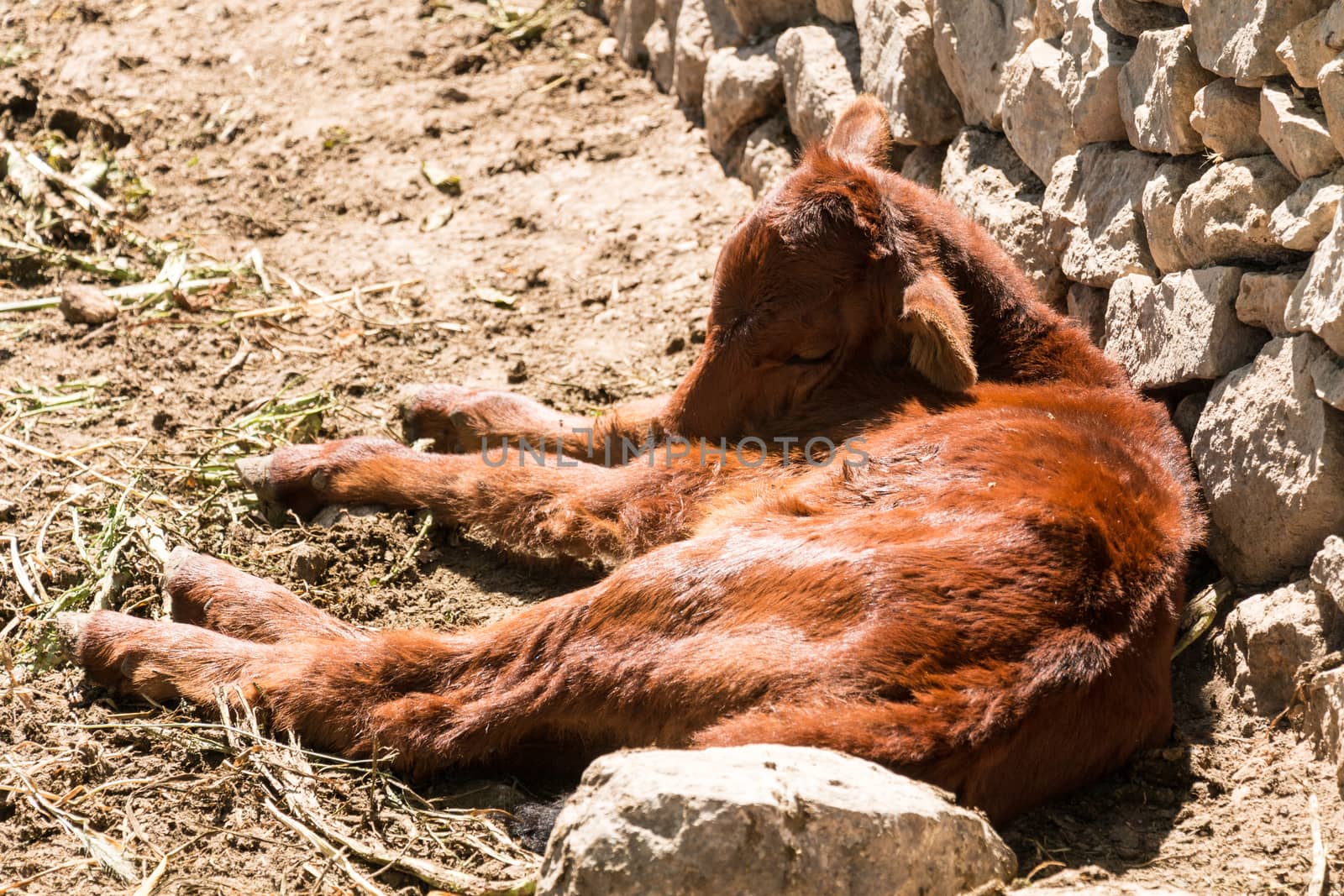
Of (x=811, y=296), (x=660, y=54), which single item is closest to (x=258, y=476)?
(x=811, y=296)

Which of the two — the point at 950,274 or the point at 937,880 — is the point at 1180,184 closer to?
the point at 950,274

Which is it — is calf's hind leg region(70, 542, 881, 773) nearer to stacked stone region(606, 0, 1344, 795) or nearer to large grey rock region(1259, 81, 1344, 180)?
stacked stone region(606, 0, 1344, 795)

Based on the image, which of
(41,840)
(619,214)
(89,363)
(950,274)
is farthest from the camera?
(619,214)

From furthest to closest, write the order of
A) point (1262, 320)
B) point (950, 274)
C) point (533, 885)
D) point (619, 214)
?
point (619, 214) → point (950, 274) → point (1262, 320) → point (533, 885)

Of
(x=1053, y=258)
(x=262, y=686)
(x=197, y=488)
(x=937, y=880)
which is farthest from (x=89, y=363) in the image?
(x=937, y=880)

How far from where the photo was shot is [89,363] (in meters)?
5.74

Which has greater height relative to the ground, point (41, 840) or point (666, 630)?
point (666, 630)

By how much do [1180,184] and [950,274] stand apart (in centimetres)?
79

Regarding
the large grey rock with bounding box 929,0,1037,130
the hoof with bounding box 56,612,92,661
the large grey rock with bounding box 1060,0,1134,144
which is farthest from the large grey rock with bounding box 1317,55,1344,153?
the hoof with bounding box 56,612,92,661

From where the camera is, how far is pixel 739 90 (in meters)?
6.60

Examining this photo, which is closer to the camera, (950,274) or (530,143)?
(950,274)

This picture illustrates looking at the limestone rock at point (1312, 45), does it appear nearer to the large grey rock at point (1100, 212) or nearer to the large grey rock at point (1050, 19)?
the large grey rock at point (1100, 212)

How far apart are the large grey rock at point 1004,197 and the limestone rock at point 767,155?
1.14 metres

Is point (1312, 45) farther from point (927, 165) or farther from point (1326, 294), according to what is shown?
point (927, 165)
